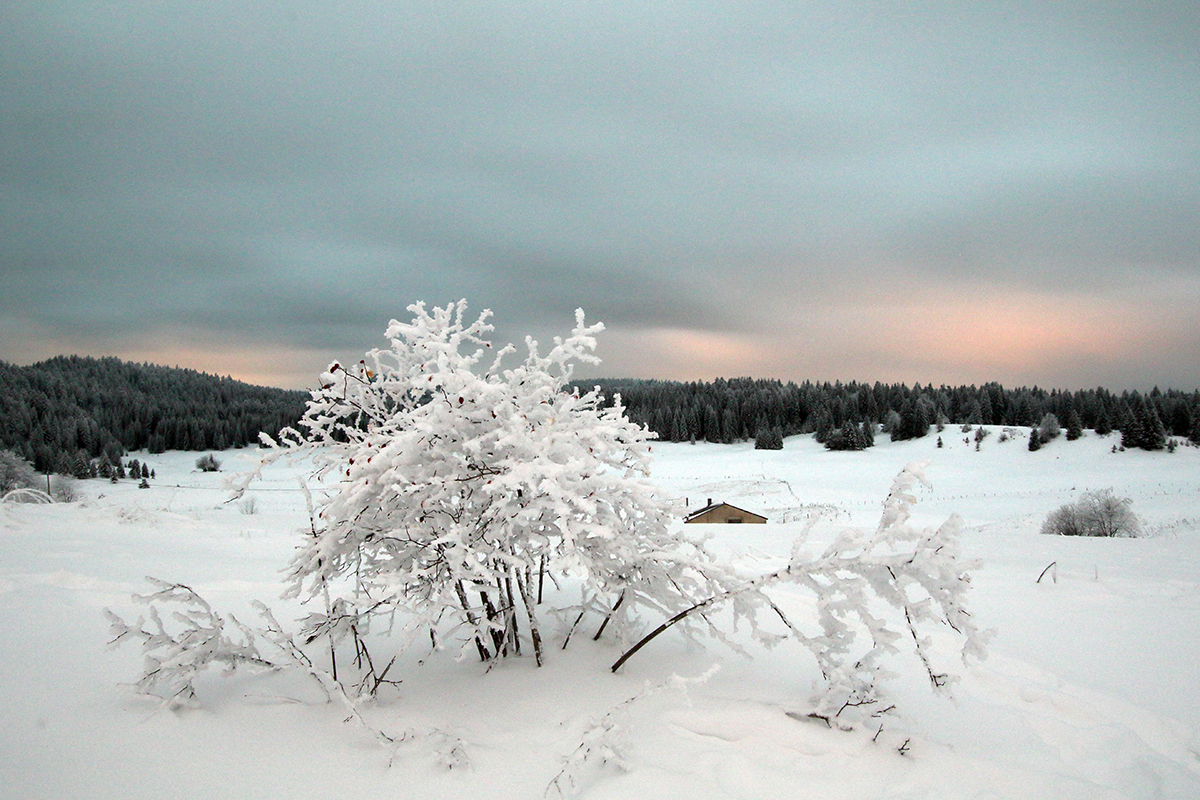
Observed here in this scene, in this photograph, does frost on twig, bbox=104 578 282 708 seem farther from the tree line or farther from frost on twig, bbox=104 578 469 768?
the tree line

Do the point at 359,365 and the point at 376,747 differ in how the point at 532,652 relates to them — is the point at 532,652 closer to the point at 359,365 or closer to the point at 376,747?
the point at 376,747

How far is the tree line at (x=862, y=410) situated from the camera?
7662 centimetres

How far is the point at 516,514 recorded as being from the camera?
3.78 m

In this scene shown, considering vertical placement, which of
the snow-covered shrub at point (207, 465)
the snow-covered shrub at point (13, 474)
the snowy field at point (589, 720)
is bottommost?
the snow-covered shrub at point (207, 465)

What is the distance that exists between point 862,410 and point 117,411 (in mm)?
132538

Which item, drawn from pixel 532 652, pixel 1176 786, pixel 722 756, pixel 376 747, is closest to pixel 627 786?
pixel 722 756

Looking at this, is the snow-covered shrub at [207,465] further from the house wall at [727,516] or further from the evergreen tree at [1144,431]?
the evergreen tree at [1144,431]

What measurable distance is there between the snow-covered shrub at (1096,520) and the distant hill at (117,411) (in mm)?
75589

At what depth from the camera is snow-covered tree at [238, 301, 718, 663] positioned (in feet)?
12.2

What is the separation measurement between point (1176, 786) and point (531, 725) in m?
4.17

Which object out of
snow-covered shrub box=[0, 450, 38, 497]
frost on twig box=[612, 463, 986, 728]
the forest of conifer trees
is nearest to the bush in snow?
frost on twig box=[612, 463, 986, 728]

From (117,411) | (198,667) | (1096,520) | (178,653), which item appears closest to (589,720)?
(198,667)

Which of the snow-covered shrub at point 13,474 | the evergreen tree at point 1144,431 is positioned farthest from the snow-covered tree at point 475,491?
the evergreen tree at point 1144,431

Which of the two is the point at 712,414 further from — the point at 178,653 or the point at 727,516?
the point at 178,653
